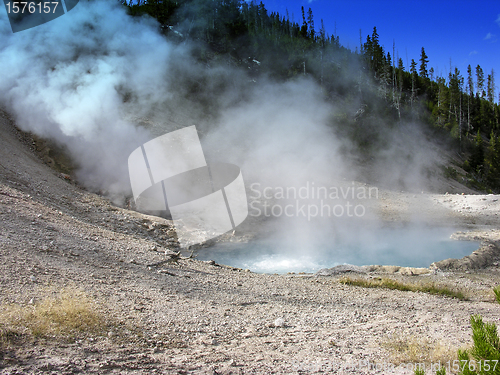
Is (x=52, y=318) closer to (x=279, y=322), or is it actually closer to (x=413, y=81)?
(x=279, y=322)

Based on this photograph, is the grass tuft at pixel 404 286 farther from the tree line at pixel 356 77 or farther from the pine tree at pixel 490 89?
the pine tree at pixel 490 89

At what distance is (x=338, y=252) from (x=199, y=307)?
25.9ft

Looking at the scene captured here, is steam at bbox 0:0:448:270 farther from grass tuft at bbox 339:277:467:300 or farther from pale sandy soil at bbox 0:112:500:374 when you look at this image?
pale sandy soil at bbox 0:112:500:374

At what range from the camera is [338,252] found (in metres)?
12.1

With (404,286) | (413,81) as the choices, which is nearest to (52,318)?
(404,286)

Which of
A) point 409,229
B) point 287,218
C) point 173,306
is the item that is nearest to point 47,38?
point 287,218

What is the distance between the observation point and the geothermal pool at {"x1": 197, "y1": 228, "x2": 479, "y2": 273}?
10.8m

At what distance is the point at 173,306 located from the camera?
5.21m

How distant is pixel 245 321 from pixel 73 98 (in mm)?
16024

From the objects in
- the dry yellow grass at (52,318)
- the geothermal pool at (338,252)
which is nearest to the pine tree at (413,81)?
the geothermal pool at (338,252)

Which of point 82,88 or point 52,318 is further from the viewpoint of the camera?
point 82,88

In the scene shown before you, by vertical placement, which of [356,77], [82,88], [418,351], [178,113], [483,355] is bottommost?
[418,351]

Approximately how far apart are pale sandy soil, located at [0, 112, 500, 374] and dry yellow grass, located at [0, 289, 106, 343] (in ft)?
0.49

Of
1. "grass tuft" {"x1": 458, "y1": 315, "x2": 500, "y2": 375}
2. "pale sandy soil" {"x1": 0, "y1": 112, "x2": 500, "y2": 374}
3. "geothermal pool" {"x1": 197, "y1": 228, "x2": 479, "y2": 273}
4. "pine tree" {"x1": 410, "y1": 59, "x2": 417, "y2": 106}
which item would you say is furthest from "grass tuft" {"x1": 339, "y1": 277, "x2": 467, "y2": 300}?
"pine tree" {"x1": 410, "y1": 59, "x2": 417, "y2": 106}
